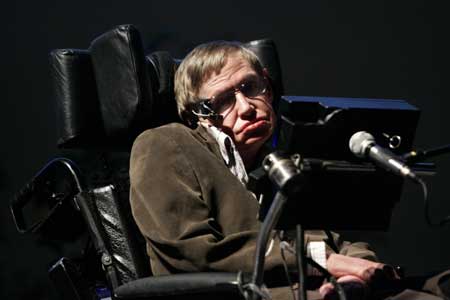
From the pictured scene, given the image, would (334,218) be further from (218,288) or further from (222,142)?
(222,142)

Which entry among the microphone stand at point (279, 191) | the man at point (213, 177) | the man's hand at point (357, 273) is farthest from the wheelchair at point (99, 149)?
the microphone stand at point (279, 191)

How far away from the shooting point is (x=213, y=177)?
1987 mm

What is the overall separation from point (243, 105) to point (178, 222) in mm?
496

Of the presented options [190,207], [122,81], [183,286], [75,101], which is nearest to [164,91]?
[122,81]

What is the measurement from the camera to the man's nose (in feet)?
7.13

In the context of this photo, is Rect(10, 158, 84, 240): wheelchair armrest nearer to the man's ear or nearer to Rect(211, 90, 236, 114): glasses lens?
Rect(211, 90, 236, 114): glasses lens

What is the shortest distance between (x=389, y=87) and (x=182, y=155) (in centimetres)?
222

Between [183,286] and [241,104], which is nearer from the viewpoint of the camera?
[183,286]

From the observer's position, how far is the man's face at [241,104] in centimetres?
218

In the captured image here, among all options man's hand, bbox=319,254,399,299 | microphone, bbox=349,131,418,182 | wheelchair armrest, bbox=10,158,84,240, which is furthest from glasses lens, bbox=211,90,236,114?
microphone, bbox=349,131,418,182

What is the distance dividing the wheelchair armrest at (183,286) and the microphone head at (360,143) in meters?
0.37

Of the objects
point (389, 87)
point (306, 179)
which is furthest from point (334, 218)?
point (389, 87)

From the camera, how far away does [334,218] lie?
151 centimetres

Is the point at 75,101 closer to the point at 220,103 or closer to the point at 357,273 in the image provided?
the point at 220,103
